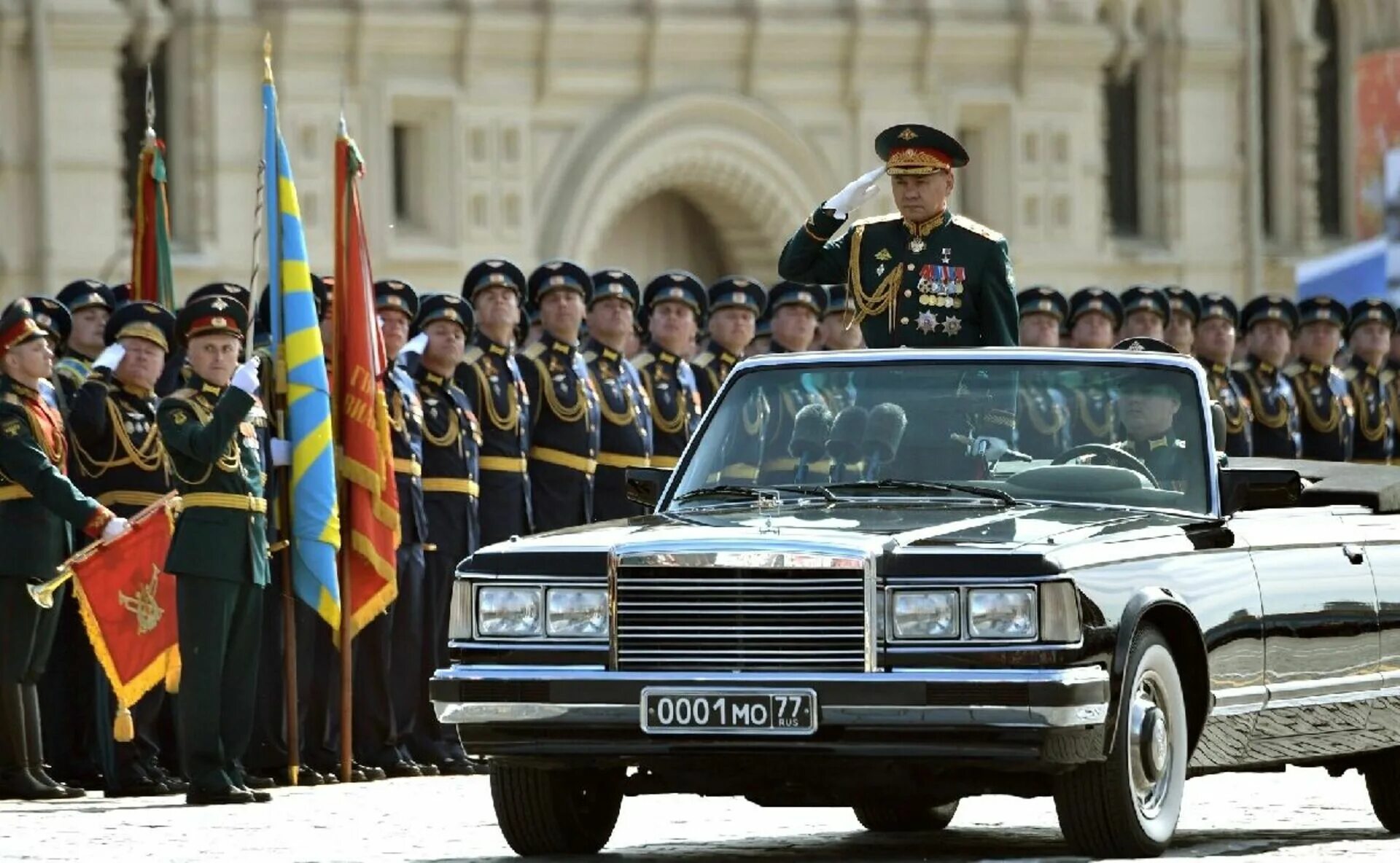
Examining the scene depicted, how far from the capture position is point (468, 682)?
38.7 feet

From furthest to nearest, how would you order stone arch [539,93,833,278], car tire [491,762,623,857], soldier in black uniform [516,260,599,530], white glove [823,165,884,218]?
stone arch [539,93,833,278], soldier in black uniform [516,260,599,530], white glove [823,165,884,218], car tire [491,762,623,857]

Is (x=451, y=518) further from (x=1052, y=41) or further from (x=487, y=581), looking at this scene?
(x=1052, y=41)

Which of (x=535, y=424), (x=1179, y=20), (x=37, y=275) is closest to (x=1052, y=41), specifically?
(x=1179, y=20)

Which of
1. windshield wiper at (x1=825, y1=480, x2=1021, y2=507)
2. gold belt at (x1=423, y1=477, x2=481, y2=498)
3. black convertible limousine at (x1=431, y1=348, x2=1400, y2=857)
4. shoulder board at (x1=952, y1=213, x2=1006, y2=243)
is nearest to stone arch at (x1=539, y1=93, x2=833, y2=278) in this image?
gold belt at (x1=423, y1=477, x2=481, y2=498)

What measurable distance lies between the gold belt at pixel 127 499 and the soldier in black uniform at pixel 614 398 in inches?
111

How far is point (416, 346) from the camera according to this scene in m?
18.2

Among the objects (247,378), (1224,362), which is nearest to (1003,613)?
(247,378)

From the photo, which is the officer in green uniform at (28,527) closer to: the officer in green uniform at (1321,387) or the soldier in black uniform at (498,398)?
the soldier in black uniform at (498,398)

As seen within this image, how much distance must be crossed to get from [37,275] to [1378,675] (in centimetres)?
2408

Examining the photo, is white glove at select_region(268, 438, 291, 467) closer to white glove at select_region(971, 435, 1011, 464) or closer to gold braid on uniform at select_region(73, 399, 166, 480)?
gold braid on uniform at select_region(73, 399, 166, 480)

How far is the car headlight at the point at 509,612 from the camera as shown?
1178 centimetres

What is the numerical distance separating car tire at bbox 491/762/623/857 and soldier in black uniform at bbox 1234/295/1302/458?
1052 centimetres

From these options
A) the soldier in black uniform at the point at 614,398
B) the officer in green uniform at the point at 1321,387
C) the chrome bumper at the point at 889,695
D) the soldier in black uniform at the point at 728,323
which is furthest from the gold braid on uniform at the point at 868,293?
the officer in green uniform at the point at 1321,387

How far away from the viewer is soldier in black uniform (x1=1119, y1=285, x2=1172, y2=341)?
73.3ft
